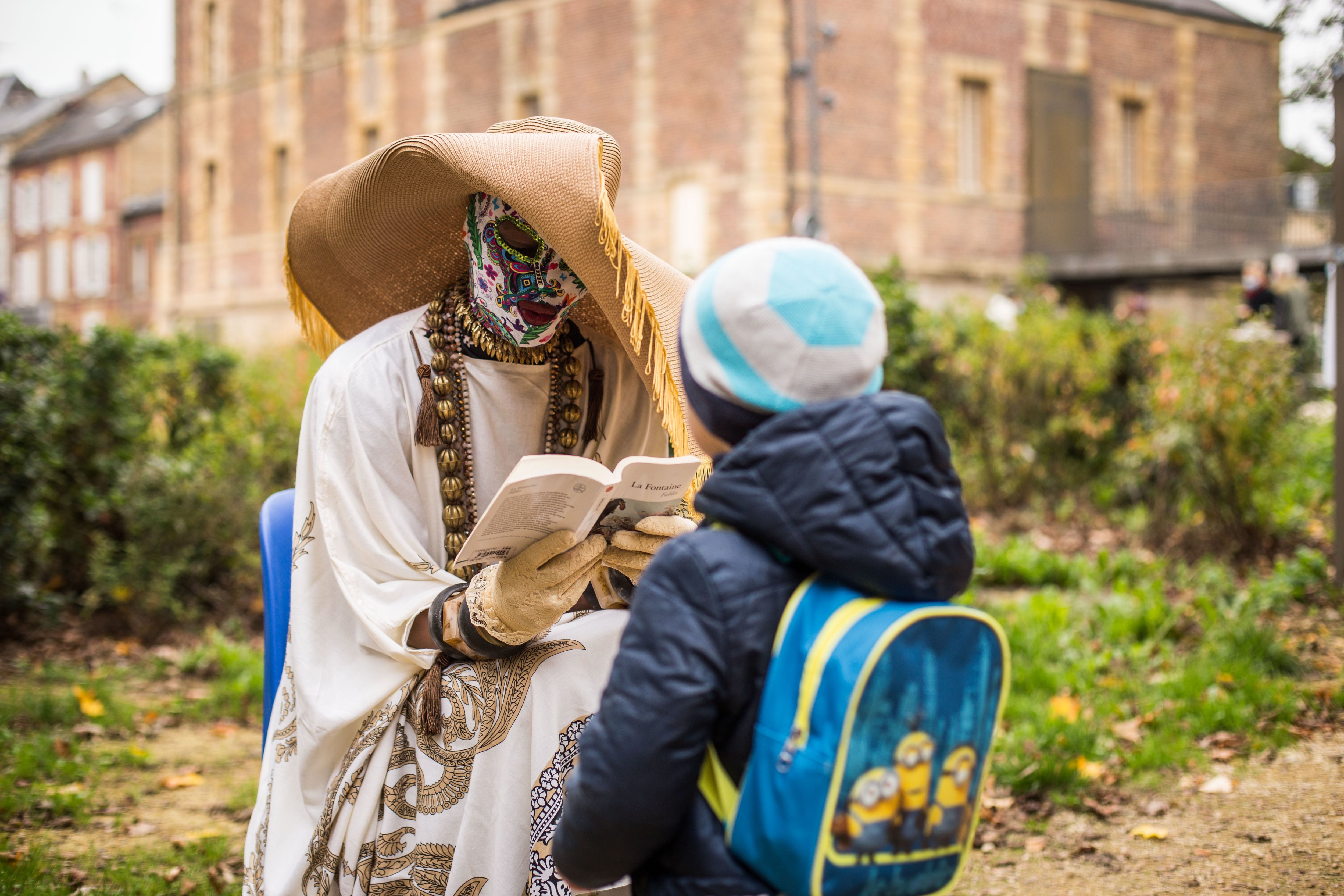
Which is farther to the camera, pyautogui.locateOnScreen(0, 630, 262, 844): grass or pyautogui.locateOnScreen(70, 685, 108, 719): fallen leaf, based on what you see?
pyautogui.locateOnScreen(70, 685, 108, 719): fallen leaf

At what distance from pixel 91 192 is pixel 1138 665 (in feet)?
140

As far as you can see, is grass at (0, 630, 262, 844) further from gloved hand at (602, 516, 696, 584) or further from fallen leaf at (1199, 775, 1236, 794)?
fallen leaf at (1199, 775, 1236, 794)

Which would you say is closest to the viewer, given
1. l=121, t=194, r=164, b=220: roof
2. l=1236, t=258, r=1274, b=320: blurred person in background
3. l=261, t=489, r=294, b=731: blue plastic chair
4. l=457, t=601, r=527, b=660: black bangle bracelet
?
l=457, t=601, r=527, b=660: black bangle bracelet

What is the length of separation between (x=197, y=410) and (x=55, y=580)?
1.39 metres

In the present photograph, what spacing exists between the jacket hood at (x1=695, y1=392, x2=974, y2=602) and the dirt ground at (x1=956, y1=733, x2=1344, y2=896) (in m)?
2.11

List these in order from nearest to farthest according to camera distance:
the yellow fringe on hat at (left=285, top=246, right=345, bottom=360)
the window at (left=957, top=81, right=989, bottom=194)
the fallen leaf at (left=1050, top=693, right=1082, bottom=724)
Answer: the yellow fringe on hat at (left=285, top=246, right=345, bottom=360)
the fallen leaf at (left=1050, top=693, right=1082, bottom=724)
the window at (left=957, top=81, right=989, bottom=194)

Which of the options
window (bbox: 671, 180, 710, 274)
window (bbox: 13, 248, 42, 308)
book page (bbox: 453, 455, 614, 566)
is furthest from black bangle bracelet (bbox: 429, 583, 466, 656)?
window (bbox: 13, 248, 42, 308)

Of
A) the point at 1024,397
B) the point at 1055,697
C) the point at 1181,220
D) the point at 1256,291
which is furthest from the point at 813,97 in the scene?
the point at 1055,697

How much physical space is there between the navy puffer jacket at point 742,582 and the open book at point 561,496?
462mm

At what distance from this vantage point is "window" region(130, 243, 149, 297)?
37750 mm

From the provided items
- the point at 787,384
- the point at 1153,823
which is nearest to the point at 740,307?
the point at 787,384

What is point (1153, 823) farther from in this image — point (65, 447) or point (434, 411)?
point (65, 447)

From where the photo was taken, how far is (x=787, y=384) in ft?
4.74

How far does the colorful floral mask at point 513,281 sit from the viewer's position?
7.55 feet
